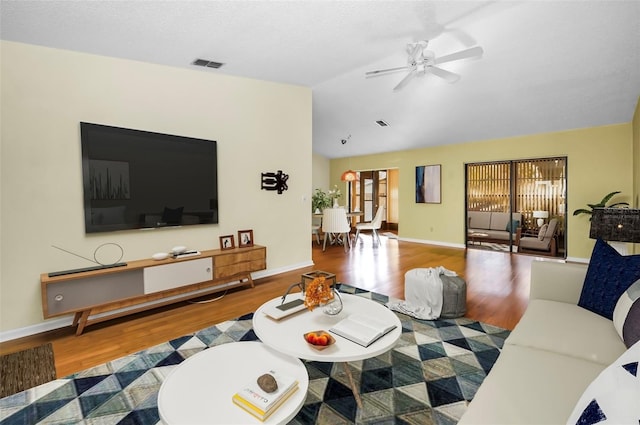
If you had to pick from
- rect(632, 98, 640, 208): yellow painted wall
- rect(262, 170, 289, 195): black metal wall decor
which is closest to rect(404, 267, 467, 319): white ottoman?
rect(262, 170, 289, 195): black metal wall decor

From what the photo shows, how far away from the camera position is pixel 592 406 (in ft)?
2.46

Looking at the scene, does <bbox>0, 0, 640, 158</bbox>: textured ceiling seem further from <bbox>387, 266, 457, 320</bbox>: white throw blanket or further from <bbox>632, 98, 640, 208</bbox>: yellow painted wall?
<bbox>387, 266, 457, 320</bbox>: white throw blanket

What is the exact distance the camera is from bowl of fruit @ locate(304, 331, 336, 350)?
5.13 feet

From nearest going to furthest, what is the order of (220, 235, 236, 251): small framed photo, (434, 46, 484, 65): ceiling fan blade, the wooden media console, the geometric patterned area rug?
1. the geometric patterned area rug
2. the wooden media console
3. (434, 46, 484, 65): ceiling fan blade
4. (220, 235, 236, 251): small framed photo

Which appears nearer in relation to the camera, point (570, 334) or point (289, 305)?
point (570, 334)

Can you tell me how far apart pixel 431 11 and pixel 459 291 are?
2587 mm

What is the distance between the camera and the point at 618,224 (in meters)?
2.86

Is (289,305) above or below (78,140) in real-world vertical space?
below

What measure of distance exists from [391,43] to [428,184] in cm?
454

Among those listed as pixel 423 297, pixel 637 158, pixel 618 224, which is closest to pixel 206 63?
pixel 423 297

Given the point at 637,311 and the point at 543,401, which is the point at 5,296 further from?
the point at 637,311

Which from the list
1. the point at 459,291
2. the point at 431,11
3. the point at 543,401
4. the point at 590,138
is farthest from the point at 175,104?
the point at 590,138

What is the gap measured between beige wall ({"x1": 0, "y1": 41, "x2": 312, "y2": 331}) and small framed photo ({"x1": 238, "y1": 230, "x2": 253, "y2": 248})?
112 mm

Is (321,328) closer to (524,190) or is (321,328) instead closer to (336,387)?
(336,387)
